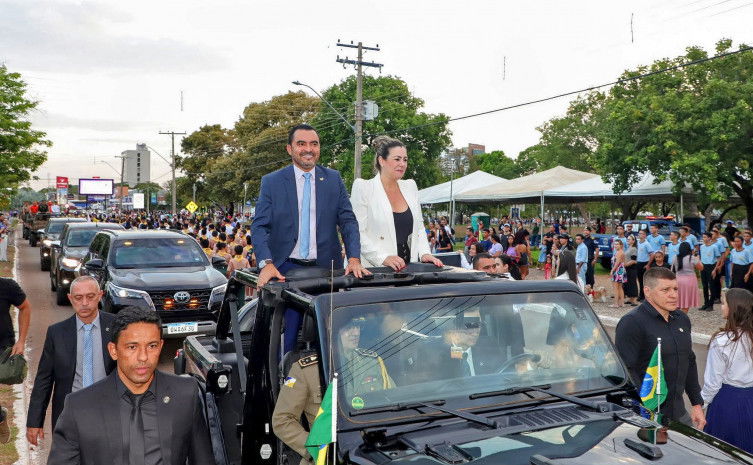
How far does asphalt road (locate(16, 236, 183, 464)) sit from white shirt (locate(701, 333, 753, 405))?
554cm

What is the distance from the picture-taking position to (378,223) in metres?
5.41

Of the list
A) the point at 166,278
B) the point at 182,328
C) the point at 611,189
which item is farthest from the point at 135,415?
the point at 611,189

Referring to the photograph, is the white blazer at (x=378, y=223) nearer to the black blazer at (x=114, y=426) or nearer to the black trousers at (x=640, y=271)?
the black blazer at (x=114, y=426)

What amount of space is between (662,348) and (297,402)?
2455mm

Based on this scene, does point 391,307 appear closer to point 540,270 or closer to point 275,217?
point 275,217

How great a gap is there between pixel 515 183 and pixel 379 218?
26976mm

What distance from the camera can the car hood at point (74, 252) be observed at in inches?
732

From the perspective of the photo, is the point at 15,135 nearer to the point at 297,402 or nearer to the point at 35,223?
the point at 35,223

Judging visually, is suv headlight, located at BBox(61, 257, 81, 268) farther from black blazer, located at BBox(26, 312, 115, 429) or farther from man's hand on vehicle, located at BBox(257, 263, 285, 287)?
man's hand on vehicle, located at BBox(257, 263, 285, 287)

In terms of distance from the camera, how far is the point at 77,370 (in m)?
5.10

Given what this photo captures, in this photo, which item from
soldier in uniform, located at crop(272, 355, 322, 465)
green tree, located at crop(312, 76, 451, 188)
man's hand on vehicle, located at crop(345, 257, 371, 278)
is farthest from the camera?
green tree, located at crop(312, 76, 451, 188)

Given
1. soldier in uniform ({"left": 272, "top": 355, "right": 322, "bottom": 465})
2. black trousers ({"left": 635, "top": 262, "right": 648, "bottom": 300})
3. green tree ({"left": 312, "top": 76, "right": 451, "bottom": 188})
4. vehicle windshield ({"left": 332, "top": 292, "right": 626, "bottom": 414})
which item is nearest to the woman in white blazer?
vehicle windshield ({"left": 332, "top": 292, "right": 626, "bottom": 414})

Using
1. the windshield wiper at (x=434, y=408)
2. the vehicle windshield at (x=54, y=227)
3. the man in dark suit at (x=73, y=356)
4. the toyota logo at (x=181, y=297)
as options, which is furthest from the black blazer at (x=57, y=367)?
the vehicle windshield at (x=54, y=227)

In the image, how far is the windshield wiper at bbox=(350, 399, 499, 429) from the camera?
10.5ft
